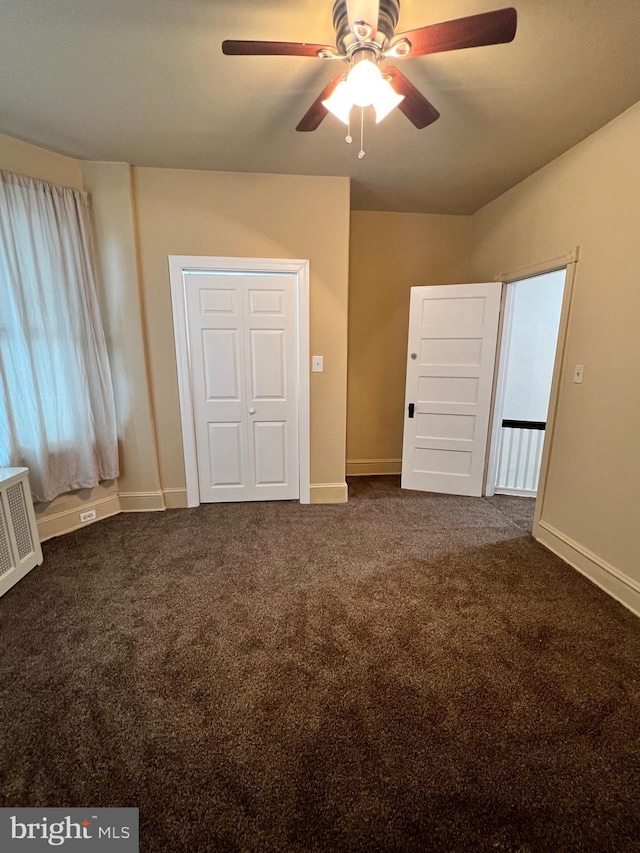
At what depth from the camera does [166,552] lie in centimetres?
255

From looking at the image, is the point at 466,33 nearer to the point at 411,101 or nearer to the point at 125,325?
the point at 411,101

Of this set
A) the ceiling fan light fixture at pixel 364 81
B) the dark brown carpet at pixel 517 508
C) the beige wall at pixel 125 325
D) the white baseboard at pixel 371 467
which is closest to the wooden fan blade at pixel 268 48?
the ceiling fan light fixture at pixel 364 81

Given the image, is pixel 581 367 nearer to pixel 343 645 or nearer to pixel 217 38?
pixel 343 645

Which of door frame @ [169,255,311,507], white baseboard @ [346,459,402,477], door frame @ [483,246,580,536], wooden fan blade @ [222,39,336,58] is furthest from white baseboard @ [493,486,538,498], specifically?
wooden fan blade @ [222,39,336,58]

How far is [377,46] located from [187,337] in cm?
221

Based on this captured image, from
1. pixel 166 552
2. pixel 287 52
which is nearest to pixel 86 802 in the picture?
pixel 166 552

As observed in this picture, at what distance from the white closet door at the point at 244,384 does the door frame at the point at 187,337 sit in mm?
44

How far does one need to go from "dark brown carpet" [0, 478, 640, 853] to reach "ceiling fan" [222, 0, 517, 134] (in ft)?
7.90

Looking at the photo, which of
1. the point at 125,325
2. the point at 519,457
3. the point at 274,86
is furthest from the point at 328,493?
the point at 274,86

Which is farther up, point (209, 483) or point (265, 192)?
point (265, 192)

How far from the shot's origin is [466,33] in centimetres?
122

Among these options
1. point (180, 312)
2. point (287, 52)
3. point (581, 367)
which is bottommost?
point (581, 367)

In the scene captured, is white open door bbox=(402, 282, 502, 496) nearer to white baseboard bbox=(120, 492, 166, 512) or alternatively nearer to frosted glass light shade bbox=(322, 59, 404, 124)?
frosted glass light shade bbox=(322, 59, 404, 124)

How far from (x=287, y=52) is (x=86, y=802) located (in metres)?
2.67
